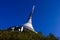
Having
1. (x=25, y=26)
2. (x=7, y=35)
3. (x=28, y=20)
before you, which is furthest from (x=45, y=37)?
(x=28, y=20)

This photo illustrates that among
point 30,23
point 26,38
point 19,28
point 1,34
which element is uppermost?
point 30,23

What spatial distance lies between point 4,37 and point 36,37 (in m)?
6.37

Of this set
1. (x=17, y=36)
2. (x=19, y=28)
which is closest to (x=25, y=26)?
(x=19, y=28)

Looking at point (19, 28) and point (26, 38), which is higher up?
point (19, 28)

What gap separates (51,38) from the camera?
4444cm

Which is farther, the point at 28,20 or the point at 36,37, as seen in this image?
the point at 28,20

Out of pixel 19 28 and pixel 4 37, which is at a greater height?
pixel 19 28

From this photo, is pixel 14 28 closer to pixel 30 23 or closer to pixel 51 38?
pixel 30 23

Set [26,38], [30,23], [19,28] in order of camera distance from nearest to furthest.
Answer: [26,38] < [19,28] < [30,23]

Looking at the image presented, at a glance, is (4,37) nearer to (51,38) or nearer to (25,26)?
(51,38)

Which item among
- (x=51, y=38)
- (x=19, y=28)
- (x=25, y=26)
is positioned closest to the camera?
(x=51, y=38)

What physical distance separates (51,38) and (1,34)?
32.2 feet

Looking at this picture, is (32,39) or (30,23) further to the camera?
(30,23)

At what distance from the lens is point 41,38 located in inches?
1786
